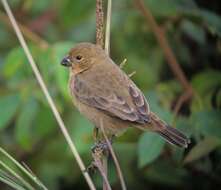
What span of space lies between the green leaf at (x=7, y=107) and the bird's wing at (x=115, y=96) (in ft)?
1.29

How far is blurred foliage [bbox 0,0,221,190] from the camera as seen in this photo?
158 inches

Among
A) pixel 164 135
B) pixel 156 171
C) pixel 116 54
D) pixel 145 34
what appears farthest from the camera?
pixel 116 54

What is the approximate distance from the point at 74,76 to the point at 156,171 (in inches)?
33.4

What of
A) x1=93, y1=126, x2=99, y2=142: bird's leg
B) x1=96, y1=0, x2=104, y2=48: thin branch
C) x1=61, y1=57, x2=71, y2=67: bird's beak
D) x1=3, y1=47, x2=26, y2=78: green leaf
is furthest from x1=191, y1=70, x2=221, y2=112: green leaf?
x1=96, y1=0, x2=104, y2=48: thin branch

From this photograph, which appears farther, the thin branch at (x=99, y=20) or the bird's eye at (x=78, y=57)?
the bird's eye at (x=78, y=57)

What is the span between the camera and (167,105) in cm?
424

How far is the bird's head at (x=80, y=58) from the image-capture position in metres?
4.15

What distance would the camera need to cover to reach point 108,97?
12.6ft

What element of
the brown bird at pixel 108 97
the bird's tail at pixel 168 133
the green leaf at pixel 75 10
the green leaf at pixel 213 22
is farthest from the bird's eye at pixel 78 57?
the green leaf at pixel 213 22

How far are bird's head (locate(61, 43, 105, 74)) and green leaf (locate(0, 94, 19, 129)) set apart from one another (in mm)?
386

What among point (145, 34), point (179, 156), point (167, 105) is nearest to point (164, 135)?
point (179, 156)

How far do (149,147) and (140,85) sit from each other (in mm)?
1424

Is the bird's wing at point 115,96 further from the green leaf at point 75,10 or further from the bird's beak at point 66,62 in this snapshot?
the green leaf at point 75,10

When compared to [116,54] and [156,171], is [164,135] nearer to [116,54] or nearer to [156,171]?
[156,171]
